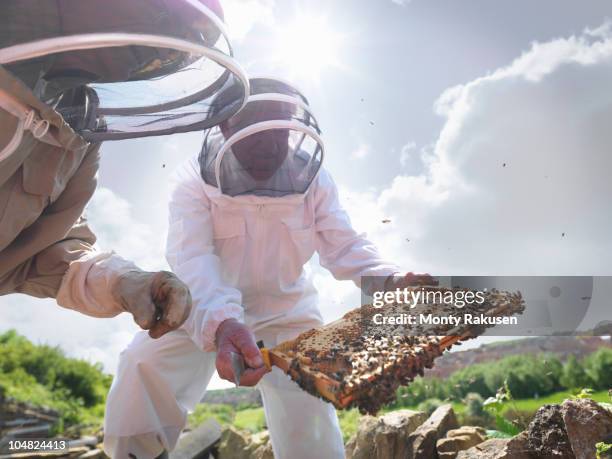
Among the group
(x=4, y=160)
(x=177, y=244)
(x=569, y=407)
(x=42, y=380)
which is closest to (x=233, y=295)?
(x=177, y=244)

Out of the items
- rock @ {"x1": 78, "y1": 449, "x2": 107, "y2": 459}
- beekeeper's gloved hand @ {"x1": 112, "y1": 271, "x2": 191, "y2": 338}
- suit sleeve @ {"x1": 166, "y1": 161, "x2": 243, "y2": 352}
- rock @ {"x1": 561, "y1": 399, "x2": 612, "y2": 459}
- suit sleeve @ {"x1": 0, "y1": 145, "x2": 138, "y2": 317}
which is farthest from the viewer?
rock @ {"x1": 78, "y1": 449, "x2": 107, "y2": 459}

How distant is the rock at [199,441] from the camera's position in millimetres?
4905

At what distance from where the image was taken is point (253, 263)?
12.2 feet

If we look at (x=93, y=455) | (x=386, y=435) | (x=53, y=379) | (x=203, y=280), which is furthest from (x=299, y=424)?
(x=53, y=379)

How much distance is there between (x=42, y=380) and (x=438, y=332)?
10716mm

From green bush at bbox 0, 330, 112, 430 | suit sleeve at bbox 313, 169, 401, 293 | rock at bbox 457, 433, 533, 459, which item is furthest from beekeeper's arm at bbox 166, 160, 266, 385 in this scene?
green bush at bbox 0, 330, 112, 430

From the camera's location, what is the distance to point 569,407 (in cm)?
235

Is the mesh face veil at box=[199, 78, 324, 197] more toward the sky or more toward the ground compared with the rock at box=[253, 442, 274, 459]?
more toward the sky

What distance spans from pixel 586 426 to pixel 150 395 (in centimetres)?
247

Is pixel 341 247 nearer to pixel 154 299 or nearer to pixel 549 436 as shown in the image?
pixel 154 299

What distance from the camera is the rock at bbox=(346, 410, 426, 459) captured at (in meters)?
3.58

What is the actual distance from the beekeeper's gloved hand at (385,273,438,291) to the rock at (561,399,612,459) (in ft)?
3.60

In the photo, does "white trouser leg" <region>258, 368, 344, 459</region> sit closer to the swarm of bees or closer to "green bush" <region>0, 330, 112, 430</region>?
the swarm of bees

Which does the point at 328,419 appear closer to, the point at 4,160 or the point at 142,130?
the point at 142,130
